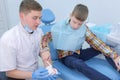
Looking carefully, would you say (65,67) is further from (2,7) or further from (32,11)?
(2,7)

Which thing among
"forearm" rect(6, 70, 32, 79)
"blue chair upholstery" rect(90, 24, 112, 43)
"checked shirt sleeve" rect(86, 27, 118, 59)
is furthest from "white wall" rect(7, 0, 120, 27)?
"forearm" rect(6, 70, 32, 79)

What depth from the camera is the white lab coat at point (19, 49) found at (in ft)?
4.11

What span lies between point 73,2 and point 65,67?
1.19 metres

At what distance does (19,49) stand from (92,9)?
1328 mm

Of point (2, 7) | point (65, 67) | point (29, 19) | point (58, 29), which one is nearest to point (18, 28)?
point (29, 19)

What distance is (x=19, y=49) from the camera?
51.5 inches

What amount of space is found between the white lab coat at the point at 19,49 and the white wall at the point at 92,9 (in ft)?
3.31

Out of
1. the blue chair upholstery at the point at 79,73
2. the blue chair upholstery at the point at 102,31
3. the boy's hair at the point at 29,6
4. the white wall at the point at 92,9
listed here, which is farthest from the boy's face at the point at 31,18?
the white wall at the point at 92,9

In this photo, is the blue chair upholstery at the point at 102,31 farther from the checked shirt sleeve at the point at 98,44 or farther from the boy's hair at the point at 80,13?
the boy's hair at the point at 80,13

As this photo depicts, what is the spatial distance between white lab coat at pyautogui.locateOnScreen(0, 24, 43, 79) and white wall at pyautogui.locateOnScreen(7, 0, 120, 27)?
3.31 feet

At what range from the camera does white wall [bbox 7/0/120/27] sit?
7.02ft

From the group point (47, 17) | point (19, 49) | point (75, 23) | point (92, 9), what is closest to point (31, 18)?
point (19, 49)

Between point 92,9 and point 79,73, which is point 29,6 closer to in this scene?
point 79,73

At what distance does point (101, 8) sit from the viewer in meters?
2.28
